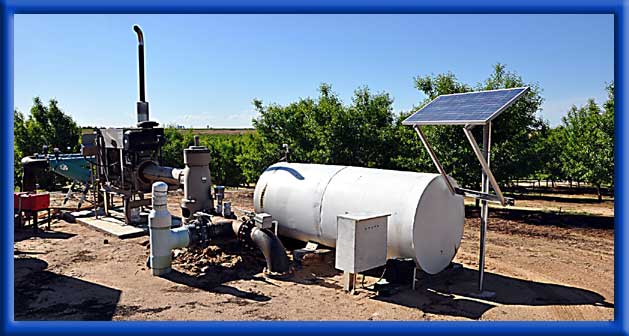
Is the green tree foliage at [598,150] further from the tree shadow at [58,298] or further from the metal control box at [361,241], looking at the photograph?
the tree shadow at [58,298]

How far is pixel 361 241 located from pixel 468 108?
2684 millimetres

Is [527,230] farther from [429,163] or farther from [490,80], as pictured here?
[490,80]

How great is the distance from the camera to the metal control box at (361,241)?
8094mm

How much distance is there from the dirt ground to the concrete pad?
32cm

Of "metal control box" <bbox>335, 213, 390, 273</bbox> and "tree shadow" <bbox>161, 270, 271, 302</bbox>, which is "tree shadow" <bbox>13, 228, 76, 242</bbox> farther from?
"metal control box" <bbox>335, 213, 390, 273</bbox>

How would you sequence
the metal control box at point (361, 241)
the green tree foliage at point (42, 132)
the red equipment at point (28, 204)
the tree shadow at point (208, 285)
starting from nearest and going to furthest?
the metal control box at point (361, 241)
the tree shadow at point (208, 285)
the red equipment at point (28, 204)
the green tree foliage at point (42, 132)

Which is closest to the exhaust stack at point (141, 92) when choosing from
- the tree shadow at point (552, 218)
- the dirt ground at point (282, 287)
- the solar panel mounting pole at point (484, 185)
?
the dirt ground at point (282, 287)

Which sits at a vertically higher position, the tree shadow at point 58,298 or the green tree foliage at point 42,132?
the green tree foliage at point 42,132

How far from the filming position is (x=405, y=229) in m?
8.44

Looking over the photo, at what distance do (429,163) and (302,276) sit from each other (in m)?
8.58

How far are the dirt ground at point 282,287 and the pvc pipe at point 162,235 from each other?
27cm

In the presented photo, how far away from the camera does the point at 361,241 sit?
8.14 m

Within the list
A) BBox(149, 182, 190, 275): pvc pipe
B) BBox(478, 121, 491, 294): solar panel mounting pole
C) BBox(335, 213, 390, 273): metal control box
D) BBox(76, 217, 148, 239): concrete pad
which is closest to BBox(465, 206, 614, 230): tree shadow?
BBox(478, 121, 491, 294): solar panel mounting pole

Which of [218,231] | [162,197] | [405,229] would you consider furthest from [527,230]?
[162,197]
